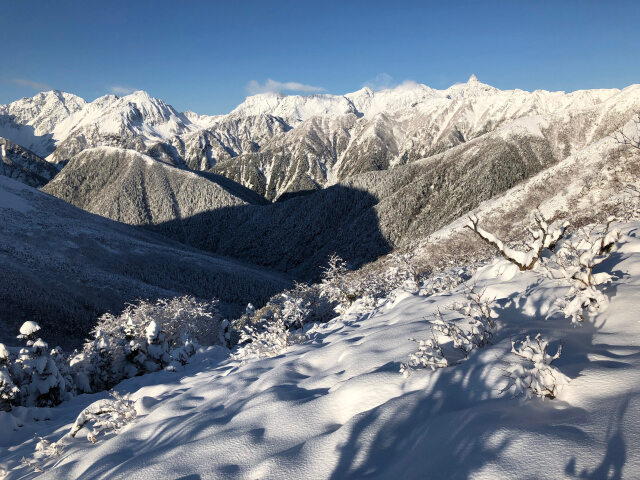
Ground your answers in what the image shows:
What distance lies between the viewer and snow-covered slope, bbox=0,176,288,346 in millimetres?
66562

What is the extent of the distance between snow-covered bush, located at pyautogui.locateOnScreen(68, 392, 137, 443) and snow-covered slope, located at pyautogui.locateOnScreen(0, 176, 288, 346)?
213 ft

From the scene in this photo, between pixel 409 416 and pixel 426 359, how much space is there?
1.36 metres

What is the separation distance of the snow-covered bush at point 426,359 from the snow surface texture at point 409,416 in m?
0.12

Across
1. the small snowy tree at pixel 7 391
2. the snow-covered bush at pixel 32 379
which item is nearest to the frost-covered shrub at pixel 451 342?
the small snowy tree at pixel 7 391

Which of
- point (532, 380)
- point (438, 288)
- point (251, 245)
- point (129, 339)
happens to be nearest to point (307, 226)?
point (251, 245)

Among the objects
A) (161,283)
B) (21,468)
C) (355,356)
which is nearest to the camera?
(355,356)

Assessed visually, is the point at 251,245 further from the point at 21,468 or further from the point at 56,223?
the point at 21,468

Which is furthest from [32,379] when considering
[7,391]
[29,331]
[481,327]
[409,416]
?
[481,327]

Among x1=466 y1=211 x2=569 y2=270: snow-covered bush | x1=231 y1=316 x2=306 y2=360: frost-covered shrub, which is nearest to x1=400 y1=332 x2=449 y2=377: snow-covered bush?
x1=466 y1=211 x2=569 y2=270: snow-covered bush

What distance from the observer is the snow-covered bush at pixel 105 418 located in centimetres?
883

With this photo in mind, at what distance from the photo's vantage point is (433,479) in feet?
12.0

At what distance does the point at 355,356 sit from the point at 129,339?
2208 centimetres

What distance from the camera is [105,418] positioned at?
9.20 metres

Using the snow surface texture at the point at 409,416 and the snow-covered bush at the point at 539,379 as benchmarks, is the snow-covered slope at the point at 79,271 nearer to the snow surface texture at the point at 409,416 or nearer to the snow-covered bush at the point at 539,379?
the snow surface texture at the point at 409,416
